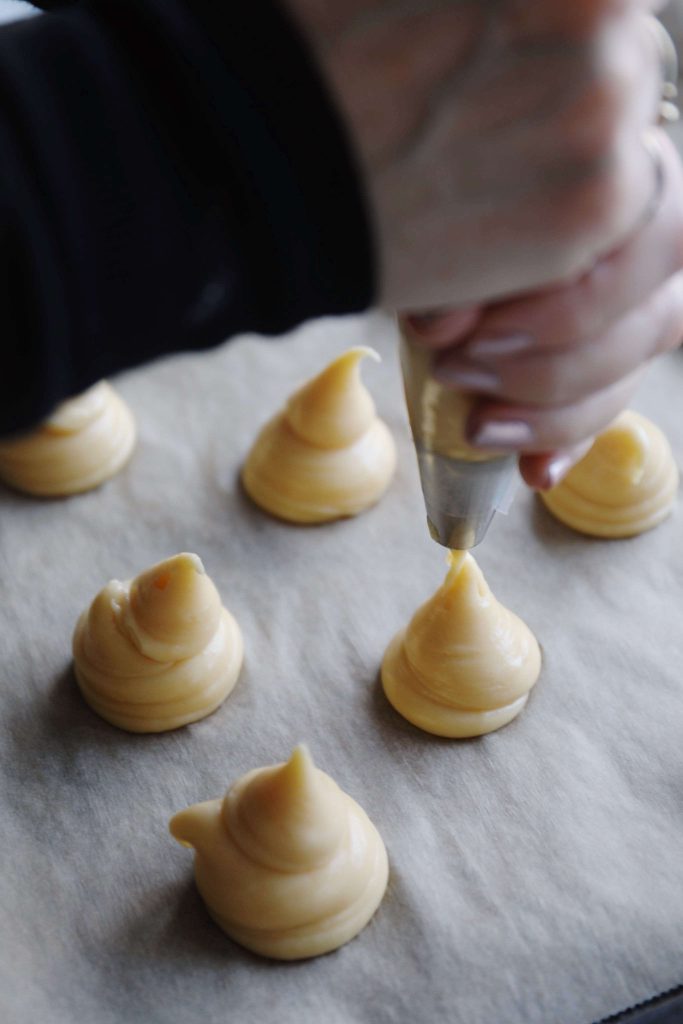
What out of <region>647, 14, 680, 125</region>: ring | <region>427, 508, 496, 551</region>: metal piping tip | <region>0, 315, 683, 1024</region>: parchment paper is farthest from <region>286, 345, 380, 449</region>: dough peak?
<region>647, 14, 680, 125</region>: ring

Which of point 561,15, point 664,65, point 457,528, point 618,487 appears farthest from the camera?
point 618,487

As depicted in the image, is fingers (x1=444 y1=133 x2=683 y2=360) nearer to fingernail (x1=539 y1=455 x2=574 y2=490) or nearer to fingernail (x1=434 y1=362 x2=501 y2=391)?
fingernail (x1=434 y1=362 x2=501 y2=391)

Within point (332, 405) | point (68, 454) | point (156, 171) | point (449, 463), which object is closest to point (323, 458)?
point (332, 405)

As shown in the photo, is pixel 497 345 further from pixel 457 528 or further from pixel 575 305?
pixel 457 528

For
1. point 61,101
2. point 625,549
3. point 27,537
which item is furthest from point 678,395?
point 61,101

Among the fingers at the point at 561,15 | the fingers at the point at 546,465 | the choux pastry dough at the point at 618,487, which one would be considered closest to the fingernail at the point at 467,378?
the fingers at the point at 546,465
